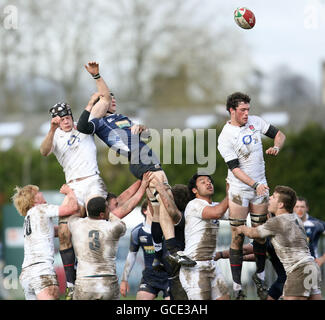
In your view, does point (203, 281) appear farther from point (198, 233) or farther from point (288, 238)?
point (288, 238)

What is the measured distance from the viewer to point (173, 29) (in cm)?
3553

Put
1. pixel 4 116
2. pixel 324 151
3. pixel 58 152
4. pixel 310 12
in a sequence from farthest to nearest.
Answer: pixel 4 116, pixel 324 151, pixel 310 12, pixel 58 152

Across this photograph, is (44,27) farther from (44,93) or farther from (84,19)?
(44,93)

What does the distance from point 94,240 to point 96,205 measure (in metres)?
0.45

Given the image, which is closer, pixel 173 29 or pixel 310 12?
pixel 310 12

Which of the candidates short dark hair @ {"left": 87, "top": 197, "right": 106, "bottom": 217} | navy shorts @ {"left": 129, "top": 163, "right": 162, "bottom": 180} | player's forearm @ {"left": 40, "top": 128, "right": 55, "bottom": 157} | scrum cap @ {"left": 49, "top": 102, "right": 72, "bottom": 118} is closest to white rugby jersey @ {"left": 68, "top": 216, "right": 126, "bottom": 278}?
short dark hair @ {"left": 87, "top": 197, "right": 106, "bottom": 217}

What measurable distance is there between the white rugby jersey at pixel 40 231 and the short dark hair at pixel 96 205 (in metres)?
0.57

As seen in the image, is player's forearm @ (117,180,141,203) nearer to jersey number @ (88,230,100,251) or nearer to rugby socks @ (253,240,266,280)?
jersey number @ (88,230,100,251)

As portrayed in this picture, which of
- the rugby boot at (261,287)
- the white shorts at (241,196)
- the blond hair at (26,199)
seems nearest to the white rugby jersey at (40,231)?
the blond hair at (26,199)

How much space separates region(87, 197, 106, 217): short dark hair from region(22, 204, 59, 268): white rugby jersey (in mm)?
575

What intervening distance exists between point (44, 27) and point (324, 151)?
1487 cm

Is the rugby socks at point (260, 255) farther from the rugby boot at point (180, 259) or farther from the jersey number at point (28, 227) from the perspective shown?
the jersey number at point (28, 227)

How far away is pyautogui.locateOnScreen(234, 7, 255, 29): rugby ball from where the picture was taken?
395 inches
